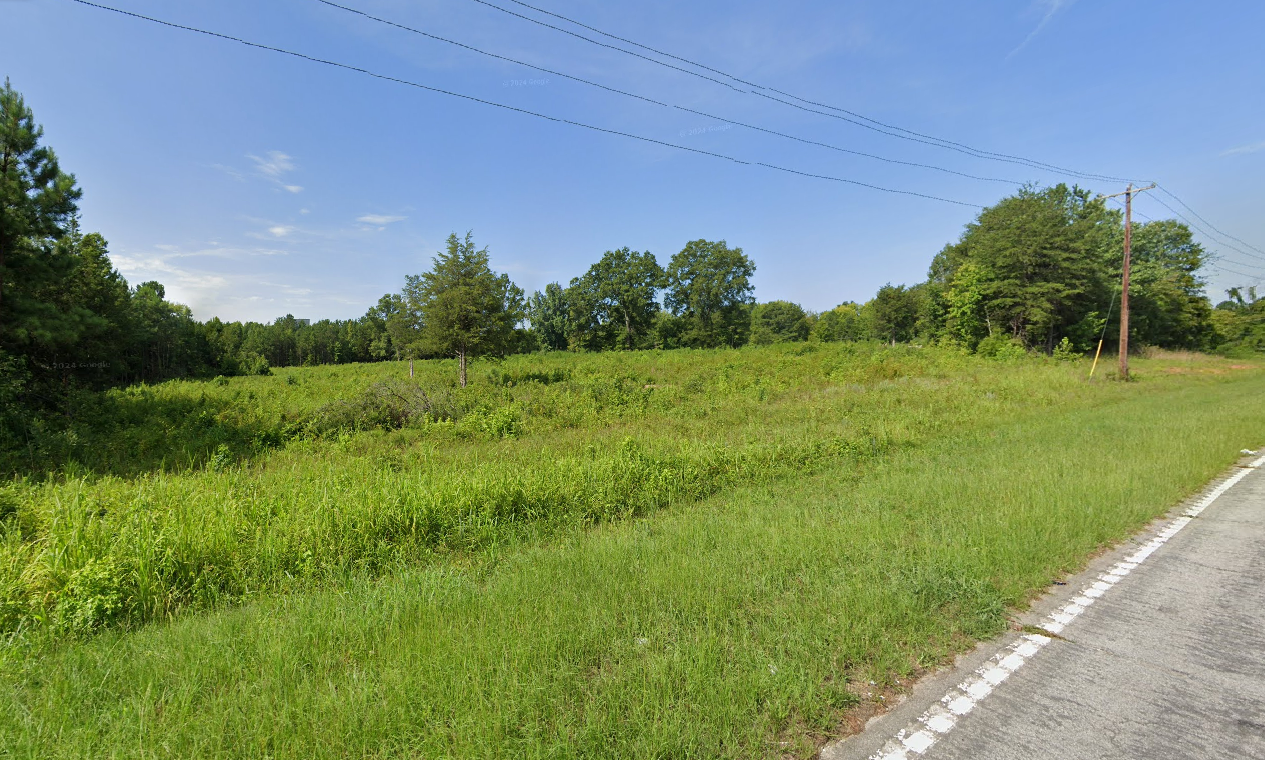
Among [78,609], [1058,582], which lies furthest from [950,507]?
[78,609]

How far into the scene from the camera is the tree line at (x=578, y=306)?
13.3 m

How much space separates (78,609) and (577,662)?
392 cm

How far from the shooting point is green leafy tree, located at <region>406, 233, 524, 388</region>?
22438 millimetres

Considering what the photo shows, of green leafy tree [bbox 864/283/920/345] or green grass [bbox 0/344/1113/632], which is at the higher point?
green leafy tree [bbox 864/283/920/345]

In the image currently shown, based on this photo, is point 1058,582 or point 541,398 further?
point 541,398

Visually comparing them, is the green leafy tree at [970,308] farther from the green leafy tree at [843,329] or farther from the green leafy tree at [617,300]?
the green leafy tree at [843,329]

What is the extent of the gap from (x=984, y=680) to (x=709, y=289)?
65.0 metres

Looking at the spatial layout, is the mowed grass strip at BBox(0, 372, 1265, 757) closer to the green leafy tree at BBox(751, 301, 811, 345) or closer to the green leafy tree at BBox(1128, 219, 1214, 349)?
the green leafy tree at BBox(1128, 219, 1214, 349)

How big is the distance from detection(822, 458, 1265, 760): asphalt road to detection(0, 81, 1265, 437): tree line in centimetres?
1745

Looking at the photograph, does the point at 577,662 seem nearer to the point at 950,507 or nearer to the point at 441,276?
the point at 950,507

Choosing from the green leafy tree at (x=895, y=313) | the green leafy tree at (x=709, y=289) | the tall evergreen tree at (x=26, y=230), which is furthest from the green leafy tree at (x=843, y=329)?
the tall evergreen tree at (x=26, y=230)

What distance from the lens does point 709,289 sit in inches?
2598

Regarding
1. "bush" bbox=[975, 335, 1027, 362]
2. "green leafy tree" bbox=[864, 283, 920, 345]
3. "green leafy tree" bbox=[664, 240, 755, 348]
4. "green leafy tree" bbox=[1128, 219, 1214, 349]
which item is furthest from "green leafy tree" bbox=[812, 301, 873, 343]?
"bush" bbox=[975, 335, 1027, 362]

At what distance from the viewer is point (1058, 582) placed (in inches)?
167
